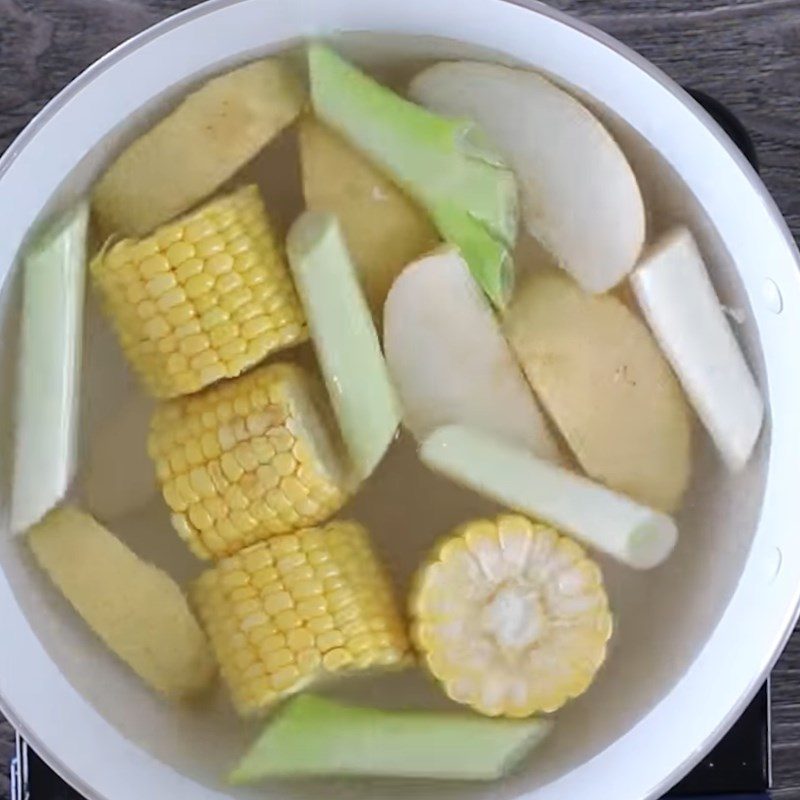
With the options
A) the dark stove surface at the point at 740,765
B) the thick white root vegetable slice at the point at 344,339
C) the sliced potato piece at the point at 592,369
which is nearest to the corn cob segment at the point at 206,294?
the thick white root vegetable slice at the point at 344,339

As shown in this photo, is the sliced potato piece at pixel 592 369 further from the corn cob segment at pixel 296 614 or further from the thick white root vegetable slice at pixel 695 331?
the corn cob segment at pixel 296 614

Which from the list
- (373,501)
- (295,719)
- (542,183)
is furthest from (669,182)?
(295,719)

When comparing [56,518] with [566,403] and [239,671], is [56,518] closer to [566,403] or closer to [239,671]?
[239,671]

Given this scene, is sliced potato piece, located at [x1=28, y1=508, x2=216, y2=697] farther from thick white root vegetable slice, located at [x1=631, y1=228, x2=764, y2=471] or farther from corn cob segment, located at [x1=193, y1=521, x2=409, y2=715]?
thick white root vegetable slice, located at [x1=631, y1=228, x2=764, y2=471]

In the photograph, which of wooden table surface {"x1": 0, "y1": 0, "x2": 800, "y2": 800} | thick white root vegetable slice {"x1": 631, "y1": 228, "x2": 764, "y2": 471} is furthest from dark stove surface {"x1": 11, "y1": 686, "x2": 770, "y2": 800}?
thick white root vegetable slice {"x1": 631, "y1": 228, "x2": 764, "y2": 471}

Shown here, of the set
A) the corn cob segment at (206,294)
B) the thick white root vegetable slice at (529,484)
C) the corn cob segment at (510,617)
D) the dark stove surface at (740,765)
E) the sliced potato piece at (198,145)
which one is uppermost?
the sliced potato piece at (198,145)

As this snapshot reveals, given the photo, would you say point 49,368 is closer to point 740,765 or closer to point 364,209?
point 364,209
